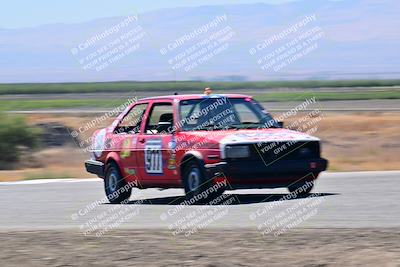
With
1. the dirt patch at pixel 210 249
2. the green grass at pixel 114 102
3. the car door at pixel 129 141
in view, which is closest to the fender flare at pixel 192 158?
the car door at pixel 129 141

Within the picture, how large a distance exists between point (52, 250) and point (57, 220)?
309 centimetres

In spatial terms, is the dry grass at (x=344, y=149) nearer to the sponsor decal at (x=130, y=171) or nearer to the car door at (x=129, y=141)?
the car door at (x=129, y=141)

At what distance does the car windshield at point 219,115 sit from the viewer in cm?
1452

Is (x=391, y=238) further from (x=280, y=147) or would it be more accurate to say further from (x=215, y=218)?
(x=280, y=147)

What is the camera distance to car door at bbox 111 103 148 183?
1526 centimetres

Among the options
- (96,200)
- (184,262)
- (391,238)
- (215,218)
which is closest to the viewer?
(184,262)

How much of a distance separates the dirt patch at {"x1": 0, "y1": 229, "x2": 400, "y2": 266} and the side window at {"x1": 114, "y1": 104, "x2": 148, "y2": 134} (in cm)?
467

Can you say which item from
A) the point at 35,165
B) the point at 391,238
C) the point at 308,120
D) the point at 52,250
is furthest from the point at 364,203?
the point at 308,120

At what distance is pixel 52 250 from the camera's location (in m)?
9.80

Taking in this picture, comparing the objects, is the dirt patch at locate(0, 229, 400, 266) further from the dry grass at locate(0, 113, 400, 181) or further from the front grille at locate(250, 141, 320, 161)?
the dry grass at locate(0, 113, 400, 181)

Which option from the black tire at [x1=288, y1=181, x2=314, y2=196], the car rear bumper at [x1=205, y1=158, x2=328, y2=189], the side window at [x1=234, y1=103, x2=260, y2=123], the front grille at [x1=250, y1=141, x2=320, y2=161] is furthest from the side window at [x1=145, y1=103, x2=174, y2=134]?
the black tire at [x1=288, y1=181, x2=314, y2=196]

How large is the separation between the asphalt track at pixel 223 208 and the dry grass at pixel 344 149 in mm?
5576

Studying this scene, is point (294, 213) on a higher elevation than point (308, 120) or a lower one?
higher

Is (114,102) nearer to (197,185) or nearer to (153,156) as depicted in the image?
(153,156)
